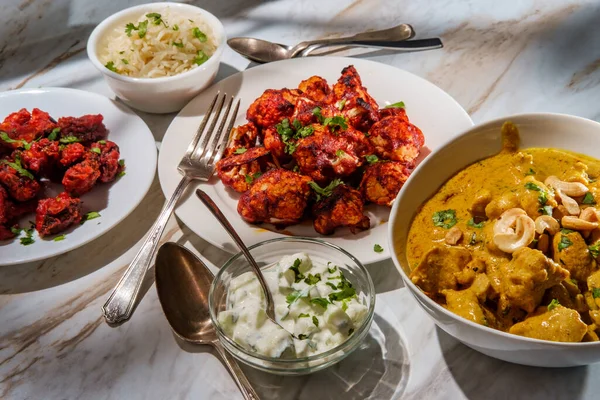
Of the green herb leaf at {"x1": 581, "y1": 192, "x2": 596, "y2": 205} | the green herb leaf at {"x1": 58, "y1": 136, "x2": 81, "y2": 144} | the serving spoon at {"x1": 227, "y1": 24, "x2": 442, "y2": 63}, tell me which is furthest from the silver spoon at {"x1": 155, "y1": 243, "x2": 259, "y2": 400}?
the serving spoon at {"x1": 227, "y1": 24, "x2": 442, "y2": 63}

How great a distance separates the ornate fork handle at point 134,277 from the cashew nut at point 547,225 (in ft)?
4.07

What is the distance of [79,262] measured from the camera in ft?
7.19

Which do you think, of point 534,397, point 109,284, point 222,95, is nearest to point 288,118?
point 222,95

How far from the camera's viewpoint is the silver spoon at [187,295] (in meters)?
1.85

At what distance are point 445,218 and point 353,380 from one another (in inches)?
22.0

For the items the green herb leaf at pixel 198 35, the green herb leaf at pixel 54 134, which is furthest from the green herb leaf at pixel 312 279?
the green herb leaf at pixel 198 35

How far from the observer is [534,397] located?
1725 mm

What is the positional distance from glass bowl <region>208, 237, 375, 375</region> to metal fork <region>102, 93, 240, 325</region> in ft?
1.14

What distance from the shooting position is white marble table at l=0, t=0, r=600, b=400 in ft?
5.85

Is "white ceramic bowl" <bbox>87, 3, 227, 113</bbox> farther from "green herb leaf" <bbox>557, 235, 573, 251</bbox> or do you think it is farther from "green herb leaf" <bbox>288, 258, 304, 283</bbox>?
"green herb leaf" <bbox>557, 235, 573, 251</bbox>

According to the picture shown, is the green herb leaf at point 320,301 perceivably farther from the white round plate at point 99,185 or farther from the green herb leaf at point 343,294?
the white round plate at point 99,185

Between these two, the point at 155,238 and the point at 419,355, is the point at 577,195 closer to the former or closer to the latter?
the point at 419,355

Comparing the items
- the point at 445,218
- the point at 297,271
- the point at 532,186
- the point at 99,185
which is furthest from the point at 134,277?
the point at 532,186

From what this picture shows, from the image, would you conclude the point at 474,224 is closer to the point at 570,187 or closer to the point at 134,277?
the point at 570,187
